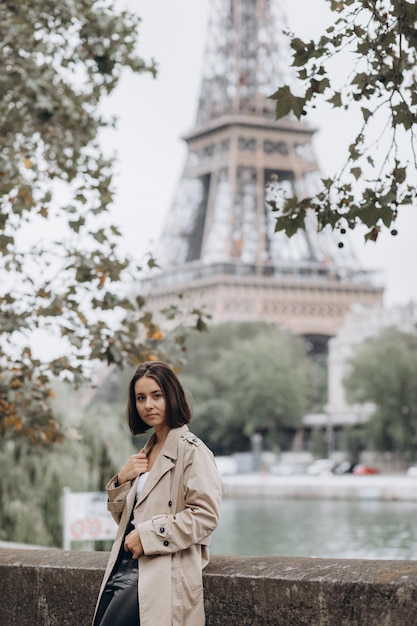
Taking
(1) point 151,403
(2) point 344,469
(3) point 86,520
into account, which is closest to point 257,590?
(1) point 151,403

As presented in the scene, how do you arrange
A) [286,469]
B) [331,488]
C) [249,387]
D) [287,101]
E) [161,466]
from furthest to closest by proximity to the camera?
1. [249,387]
2. [286,469]
3. [331,488]
4. [287,101]
5. [161,466]

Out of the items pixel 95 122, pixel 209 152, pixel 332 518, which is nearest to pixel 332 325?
pixel 209 152

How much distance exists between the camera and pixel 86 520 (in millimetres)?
Answer: 17406

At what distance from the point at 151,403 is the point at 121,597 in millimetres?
732

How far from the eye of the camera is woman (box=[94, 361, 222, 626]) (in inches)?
167

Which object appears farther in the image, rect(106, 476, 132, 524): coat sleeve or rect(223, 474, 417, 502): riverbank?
rect(223, 474, 417, 502): riverbank

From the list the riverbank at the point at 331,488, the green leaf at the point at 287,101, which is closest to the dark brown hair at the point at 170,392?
the green leaf at the point at 287,101

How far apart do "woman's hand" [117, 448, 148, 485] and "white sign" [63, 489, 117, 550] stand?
1286cm

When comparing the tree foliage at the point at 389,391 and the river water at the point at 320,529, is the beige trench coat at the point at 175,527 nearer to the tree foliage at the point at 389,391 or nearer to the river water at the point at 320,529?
the river water at the point at 320,529

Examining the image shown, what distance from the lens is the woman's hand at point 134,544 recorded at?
14.1 feet

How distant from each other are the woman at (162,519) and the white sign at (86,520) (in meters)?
12.9

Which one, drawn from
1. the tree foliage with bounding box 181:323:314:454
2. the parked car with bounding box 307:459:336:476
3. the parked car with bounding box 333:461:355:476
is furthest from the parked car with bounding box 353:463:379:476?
the tree foliage with bounding box 181:323:314:454

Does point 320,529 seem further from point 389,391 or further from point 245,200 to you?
point 245,200

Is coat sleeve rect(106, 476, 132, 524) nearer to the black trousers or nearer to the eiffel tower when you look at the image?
the black trousers
